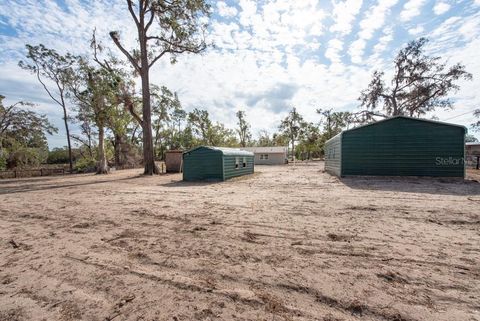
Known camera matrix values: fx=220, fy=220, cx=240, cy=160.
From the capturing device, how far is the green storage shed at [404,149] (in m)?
11.3

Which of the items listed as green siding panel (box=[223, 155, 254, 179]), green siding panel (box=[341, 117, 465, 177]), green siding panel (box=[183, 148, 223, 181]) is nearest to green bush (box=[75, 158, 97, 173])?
green siding panel (box=[183, 148, 223, 181])

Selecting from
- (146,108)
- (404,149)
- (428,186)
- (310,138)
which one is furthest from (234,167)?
(310,138)

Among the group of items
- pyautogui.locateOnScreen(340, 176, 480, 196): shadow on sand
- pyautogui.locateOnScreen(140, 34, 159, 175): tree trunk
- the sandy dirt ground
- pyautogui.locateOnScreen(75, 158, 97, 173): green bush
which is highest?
pyautogui.locateOnScreen(140, 34, 159, 175): tree trunk

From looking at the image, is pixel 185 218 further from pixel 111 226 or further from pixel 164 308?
pixel 164 308

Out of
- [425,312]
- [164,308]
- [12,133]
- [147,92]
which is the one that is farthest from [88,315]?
[12,133]

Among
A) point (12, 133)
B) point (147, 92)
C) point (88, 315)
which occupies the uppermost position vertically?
point (147, 92)

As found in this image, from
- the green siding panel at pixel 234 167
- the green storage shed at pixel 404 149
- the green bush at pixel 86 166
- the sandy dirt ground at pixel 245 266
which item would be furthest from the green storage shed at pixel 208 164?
the green bush at pixel 86 166

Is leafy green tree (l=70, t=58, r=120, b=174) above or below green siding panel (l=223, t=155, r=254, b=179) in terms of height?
above

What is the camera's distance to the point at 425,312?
6.25ft

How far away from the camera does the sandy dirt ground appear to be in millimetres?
2002

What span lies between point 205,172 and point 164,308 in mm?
11241

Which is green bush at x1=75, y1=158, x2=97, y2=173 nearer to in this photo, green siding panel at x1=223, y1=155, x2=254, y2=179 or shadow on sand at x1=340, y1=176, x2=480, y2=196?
green siding panel at x1=223, y1=155, x2=254, y2=179

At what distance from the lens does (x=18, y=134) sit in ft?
84.3

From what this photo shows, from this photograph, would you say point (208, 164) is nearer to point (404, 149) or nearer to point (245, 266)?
point (245, 266)
